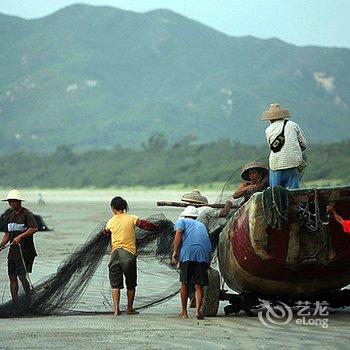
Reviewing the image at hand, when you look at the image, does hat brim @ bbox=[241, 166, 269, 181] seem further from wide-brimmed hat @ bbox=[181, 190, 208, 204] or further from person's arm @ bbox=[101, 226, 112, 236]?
person's arm @ bbox=[101, 226, 112, 236]

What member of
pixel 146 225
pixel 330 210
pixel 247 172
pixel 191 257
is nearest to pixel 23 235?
pixel 146 225

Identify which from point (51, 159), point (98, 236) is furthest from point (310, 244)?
point (51, 159)

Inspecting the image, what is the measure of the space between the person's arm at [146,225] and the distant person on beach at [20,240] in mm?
1185

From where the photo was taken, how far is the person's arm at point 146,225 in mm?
11703

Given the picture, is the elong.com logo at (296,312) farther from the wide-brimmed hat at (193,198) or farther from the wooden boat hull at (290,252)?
the wide-brimmed hat at (193,198)

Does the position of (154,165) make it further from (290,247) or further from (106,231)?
(290,247)

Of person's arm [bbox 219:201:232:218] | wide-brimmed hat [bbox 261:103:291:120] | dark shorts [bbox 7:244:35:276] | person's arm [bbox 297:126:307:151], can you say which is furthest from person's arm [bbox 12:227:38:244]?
person's arm [bbox 297:126:307:151]

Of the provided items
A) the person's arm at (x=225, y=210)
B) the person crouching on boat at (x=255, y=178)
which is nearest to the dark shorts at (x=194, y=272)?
the person's arm at (x=225, y=210)

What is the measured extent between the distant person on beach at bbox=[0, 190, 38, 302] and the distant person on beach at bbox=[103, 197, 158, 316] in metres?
1.03

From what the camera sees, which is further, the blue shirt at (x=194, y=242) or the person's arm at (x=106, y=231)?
the person's arm at (x=106, y=231)

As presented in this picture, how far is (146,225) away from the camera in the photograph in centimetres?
1181

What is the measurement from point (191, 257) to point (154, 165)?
7373 cm

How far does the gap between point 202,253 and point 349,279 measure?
4.76 feet

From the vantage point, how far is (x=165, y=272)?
50.2ft
